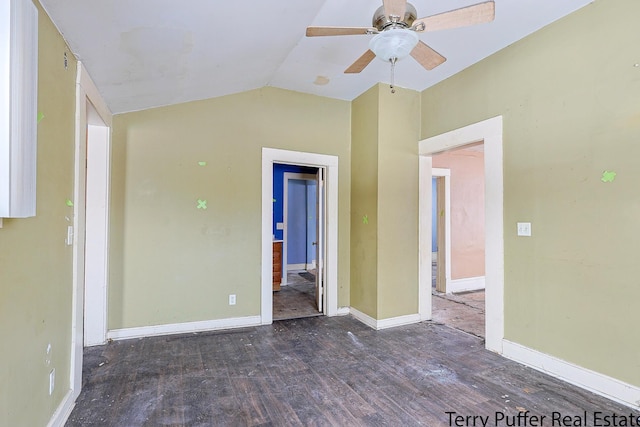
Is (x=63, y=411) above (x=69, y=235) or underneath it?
underneath

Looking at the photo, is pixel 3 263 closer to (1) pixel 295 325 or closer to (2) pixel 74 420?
(2) pixel 74 420

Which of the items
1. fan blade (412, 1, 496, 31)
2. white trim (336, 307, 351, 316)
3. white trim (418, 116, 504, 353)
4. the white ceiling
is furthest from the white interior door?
fan blade (412, 1, 496, 31)

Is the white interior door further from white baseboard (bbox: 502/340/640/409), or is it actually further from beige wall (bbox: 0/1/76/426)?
beige wall (bbox: 0/1/76/426)

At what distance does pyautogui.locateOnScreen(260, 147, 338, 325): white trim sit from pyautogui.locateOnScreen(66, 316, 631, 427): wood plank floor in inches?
23.0

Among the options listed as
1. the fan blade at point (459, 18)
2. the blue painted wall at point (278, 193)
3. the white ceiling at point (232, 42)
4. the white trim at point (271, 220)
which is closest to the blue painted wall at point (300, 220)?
the blue painted wall at point (278, 193)

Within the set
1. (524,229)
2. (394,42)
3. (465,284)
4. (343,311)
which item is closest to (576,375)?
(524,229)

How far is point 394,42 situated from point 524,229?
77.4 inches

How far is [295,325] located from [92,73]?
119 inches

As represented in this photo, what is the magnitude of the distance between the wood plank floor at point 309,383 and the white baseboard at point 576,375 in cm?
7

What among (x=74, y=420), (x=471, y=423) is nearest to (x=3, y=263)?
(x=74, y=420)

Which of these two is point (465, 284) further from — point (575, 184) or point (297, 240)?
point (297, 240)

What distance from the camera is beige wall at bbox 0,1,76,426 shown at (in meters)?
1.36

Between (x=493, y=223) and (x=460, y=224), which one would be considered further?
(x=460, y=224)

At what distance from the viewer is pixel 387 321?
3625mm
